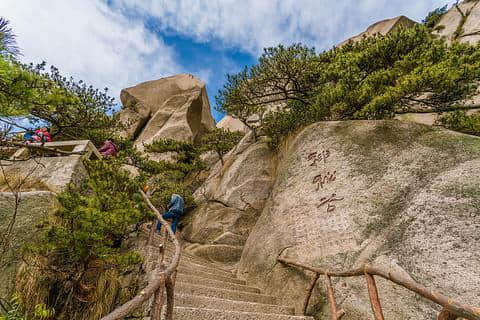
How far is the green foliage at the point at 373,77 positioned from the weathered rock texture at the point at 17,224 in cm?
552

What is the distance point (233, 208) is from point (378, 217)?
5.14 m

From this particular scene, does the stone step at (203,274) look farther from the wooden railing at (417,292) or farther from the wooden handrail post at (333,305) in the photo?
the wooden handrail post at (333,305)

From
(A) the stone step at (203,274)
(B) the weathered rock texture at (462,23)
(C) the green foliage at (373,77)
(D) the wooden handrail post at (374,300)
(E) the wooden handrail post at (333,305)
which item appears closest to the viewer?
(D) the wooden handrail post at (374,300)

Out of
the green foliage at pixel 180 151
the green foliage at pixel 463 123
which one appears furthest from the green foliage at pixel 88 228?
the green foliage at pixel 180 151

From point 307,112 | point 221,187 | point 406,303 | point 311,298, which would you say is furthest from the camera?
point 221,187

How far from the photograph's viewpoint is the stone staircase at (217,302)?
9.45ft

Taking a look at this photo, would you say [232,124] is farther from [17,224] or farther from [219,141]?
[17,224]

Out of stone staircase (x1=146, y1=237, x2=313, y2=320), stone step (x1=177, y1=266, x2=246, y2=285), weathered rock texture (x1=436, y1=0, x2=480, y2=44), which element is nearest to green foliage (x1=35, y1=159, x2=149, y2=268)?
stone staircase (x1=146, y1=237, x2=313, y2=320)

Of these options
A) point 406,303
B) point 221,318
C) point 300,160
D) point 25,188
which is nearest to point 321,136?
point 300,160

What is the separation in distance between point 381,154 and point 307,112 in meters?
3.04

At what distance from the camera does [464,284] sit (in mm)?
2613

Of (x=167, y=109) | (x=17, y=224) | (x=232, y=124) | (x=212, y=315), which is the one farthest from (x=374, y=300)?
(x=232, y=124)

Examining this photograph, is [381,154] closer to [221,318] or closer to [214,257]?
[221,318]

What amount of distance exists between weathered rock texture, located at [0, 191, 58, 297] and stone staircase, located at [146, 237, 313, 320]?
217 cm
